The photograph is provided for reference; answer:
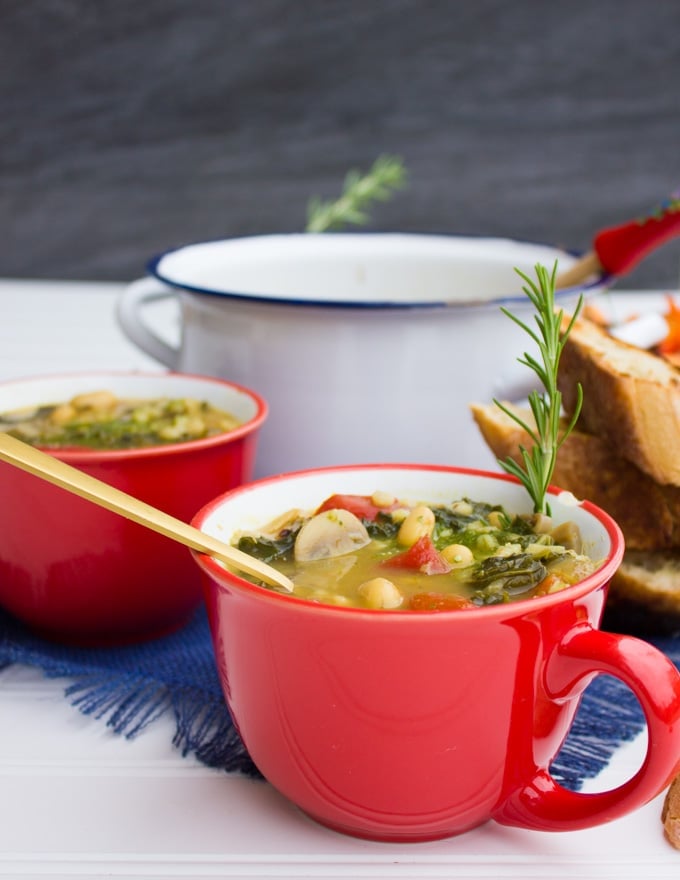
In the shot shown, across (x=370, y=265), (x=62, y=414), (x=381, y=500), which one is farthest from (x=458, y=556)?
(x=370, y=265)

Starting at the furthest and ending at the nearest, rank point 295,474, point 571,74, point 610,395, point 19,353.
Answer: point 571,74
point 19,353
point 610,395
point 295,474

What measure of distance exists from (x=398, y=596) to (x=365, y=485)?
0.25 metres

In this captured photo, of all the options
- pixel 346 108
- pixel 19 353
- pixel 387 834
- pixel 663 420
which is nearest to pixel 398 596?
pixel 387 834

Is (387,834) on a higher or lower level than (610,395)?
lower

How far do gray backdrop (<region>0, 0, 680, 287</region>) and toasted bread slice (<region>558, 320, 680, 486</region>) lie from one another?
2.94 m

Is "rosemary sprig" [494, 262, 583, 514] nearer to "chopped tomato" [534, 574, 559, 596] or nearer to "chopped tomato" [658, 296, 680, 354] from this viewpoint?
"chopped tomato" [534, 574, 559, 596]

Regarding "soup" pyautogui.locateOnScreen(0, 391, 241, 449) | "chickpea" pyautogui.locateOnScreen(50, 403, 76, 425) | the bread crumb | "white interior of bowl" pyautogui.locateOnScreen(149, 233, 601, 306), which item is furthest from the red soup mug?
"white interior of bowl" pyautogui.locateOnScreen(149, 233, 601, 306)

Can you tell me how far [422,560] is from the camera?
105 centimetres

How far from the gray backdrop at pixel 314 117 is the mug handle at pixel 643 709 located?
3.48 metres

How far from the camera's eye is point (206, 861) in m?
0.97

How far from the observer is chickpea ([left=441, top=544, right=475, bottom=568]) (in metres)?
1.05

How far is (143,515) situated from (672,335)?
1.01 metres

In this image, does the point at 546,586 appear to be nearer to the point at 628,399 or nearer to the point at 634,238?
the point at 628,399

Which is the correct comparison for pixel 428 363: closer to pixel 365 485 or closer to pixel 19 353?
pixel 365 485
